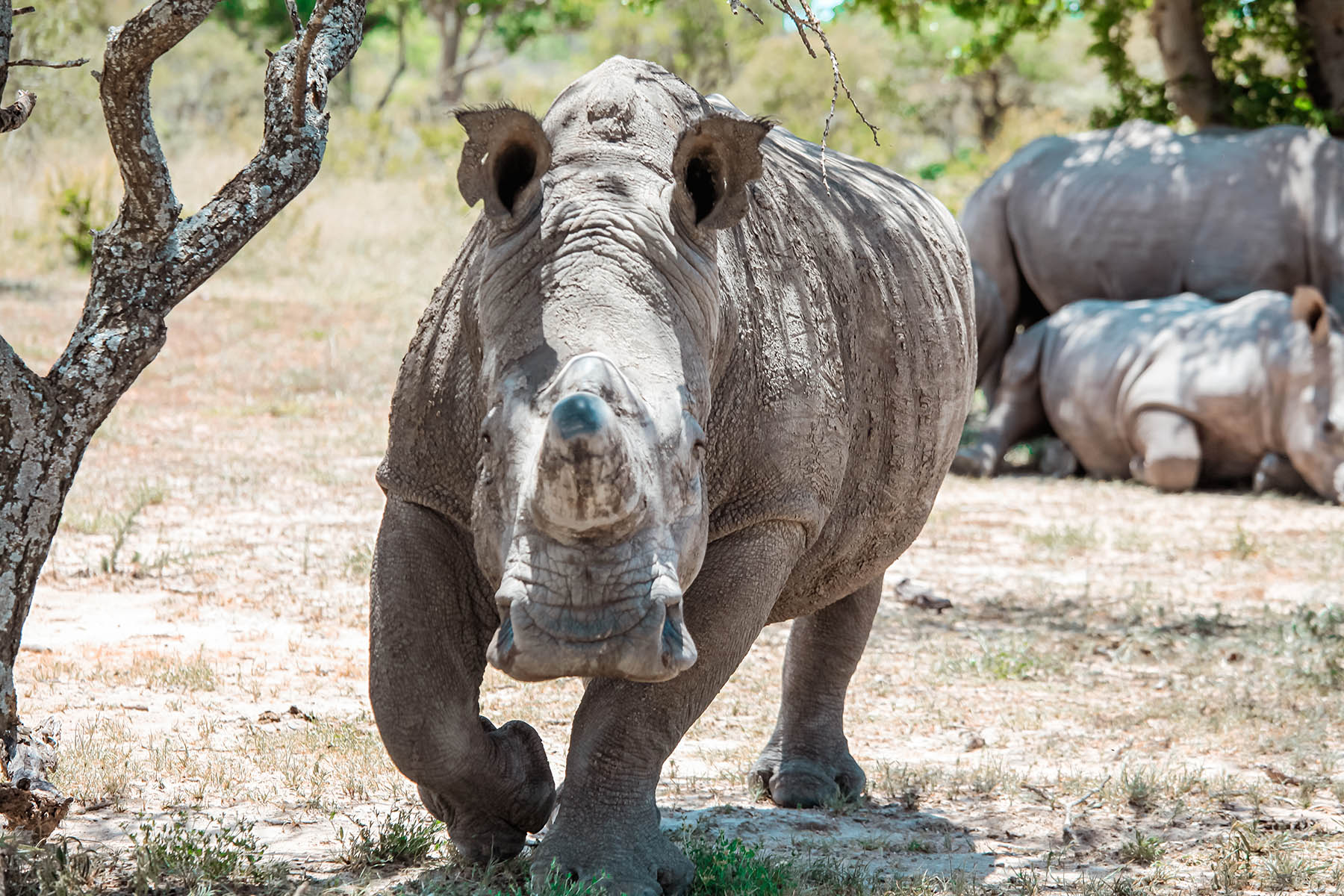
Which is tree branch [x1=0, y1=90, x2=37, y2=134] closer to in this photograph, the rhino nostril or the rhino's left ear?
the rhino's left ear

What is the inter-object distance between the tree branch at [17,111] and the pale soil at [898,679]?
1.76 meters

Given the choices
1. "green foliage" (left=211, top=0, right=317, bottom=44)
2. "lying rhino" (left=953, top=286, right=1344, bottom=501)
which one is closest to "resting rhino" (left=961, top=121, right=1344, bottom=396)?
"lying rhino" (left=953, top=286, right=1344, bottom=501)

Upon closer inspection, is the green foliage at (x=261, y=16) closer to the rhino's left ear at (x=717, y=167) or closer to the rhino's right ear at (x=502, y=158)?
the rhino's right ear at (x=502, y=158)

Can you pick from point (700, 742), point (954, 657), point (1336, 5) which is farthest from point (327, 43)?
point (1336, 5)

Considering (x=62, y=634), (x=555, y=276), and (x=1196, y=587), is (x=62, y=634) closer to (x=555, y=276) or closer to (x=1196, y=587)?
(x=555, y=276)

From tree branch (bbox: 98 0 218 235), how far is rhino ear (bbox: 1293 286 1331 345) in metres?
8.72

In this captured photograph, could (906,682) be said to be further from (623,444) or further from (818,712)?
(623,444)

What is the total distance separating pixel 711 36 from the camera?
121 feet

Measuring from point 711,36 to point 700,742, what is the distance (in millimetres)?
32594

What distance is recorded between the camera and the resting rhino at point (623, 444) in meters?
2.97

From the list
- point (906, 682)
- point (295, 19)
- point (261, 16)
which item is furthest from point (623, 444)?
point (261, 16)

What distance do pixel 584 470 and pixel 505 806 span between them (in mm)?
1477

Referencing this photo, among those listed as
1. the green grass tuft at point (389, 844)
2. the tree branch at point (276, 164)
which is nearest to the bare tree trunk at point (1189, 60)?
the tree branch at point (276, 164)

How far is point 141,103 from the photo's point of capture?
402 centimetres
